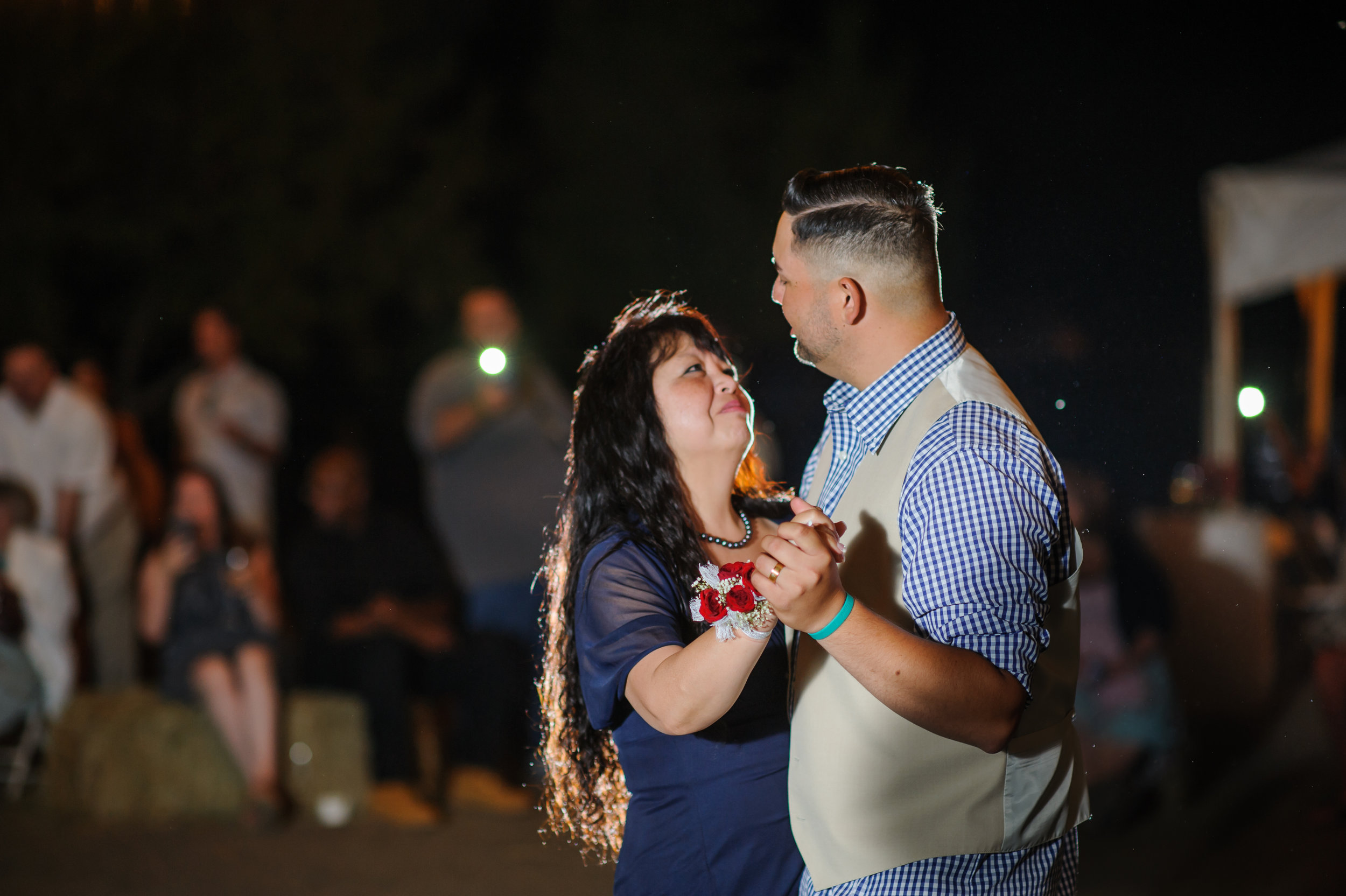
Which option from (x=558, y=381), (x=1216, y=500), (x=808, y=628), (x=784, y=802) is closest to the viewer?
(x=808, y=628)

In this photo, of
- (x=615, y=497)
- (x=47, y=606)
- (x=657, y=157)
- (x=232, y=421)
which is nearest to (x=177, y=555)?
(x=232, y=421)

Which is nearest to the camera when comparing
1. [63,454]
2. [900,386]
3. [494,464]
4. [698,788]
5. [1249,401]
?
[900,386]

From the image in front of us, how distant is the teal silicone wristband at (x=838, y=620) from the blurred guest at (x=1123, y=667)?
5.76 ft

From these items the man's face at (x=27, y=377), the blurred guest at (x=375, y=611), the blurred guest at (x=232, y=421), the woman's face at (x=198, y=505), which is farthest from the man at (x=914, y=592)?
the man's face at (x=27, y=377)

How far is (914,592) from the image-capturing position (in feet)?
3.32

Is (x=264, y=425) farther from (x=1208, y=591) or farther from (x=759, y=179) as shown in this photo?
(x=1208, y=591)

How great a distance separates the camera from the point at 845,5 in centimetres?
215

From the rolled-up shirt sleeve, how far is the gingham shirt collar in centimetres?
10

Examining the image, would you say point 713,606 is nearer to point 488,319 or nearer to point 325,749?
point 488,319

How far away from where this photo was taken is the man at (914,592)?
94cm

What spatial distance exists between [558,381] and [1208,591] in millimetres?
1842

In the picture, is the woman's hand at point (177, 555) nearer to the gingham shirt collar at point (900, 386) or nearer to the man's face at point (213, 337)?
the man's face at point (213, 337)

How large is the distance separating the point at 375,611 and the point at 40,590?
1.78 metres

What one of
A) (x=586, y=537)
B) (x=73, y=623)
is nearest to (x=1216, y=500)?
(x=586, y=537)
